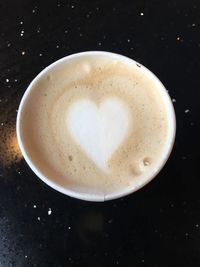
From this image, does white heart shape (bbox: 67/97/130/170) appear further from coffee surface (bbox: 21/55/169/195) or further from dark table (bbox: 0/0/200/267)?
dark table (bbox: 0/0/200/267)

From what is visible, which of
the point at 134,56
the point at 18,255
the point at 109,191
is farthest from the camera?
the point at 134,56

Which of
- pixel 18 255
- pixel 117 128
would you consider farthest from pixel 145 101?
pixel 18 255

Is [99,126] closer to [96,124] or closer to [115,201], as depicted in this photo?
[96,124]

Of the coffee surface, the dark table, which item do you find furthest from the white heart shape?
the dark table

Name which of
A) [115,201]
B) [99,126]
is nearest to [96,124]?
[99,126]

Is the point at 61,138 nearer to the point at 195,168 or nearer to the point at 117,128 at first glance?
the point at 117,128

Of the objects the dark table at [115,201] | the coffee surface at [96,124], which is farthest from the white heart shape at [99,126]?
the dark table at [115,201]
